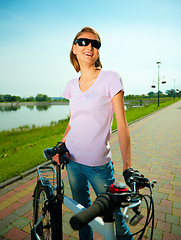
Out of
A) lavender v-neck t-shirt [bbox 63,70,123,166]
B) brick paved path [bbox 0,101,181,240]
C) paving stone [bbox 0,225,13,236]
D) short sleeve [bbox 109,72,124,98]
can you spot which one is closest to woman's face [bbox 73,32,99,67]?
lavender v-neck t-shirt [bbox 63,70,123,166]

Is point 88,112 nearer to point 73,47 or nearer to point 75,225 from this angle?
point 73,47

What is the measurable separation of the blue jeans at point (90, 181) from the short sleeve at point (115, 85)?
61 cm

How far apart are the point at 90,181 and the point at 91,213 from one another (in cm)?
86

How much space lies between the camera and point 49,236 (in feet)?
6.44

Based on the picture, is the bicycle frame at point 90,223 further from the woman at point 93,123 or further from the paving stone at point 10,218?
the paving stone at point 10,218

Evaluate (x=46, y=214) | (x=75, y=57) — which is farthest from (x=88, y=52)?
(x=46, y=214)

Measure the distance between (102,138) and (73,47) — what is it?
3.09 feet

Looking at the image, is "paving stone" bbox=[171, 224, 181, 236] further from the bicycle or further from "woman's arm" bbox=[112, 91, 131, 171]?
"woman's arm" bbox=[112, 91, 131, 171]

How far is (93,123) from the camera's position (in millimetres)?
1489

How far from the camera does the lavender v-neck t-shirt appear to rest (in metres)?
1.45

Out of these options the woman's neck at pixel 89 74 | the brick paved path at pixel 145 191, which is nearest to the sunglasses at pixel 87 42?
the woman's neck at pixel 89 74

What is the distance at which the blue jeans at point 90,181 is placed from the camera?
57.5 inches

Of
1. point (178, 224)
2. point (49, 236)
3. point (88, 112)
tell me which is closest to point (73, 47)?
point (88, 112)

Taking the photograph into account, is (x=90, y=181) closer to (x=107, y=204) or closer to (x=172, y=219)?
(x=107, y=204)
